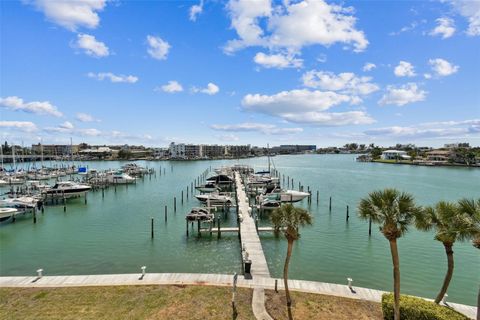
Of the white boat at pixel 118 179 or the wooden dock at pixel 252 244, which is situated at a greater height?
the white boat at pixel 118 179

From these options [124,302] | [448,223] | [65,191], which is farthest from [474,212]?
[65,191]

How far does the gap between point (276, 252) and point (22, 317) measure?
1783cm

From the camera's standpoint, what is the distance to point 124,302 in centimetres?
1362

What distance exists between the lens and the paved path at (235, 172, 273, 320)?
13.3 meters

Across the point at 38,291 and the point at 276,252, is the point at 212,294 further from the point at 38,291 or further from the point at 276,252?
the point at 276,252

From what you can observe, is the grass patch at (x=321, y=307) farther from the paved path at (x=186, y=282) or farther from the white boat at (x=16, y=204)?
the white boat at (x=16, y=204)

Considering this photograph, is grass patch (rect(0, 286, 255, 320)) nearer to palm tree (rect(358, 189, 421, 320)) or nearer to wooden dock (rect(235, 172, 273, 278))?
wooden dock (rect(235, 172, 273, 278))

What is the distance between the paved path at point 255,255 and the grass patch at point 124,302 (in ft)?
1.26

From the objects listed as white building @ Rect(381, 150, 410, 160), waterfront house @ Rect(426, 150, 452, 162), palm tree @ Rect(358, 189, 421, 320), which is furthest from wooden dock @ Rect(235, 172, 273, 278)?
white building @ Rect(381, 150, 410, 160)

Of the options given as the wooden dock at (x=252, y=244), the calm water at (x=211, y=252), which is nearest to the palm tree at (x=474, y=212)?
the calm water at (x=211, y=252)

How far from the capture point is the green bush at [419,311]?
1084 cm

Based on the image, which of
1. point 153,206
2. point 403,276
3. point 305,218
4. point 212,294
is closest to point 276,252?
point 403,276

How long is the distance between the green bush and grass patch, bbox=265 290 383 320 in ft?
3.47

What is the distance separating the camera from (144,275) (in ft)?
54.6
